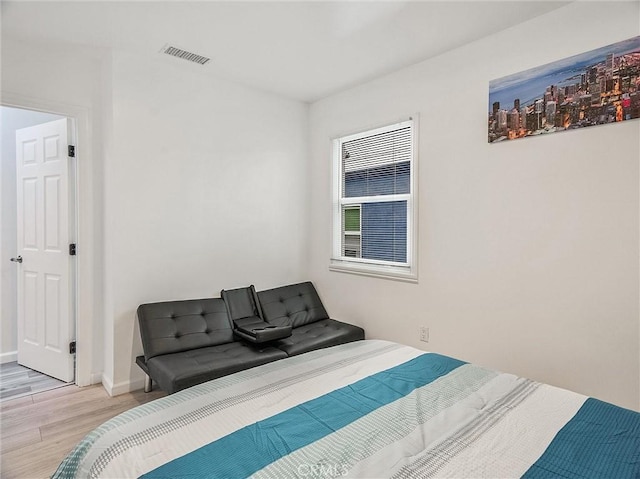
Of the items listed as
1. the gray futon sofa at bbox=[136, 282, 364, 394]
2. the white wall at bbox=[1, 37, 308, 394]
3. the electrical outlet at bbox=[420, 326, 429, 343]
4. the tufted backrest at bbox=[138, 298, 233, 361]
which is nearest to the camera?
the gray futon sofa at bbox=[136, 282, 364, 394]

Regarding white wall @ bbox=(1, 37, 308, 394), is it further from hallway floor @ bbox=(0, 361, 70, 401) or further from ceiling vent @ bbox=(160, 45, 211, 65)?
hallway floor @ bbox=(0, 361, 70, 401)

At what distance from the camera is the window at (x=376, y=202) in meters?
3.24

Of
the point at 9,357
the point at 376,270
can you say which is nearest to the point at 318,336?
the point at 376,270

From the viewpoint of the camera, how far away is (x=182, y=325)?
9.58 ft

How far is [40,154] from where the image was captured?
3262 mm

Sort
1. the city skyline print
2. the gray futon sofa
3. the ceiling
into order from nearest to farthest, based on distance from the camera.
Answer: the city skyline print, the ceiling, the gray futon sofa

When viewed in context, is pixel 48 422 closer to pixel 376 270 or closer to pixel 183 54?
pixel 376 270

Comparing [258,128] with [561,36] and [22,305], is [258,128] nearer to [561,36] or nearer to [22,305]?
[561,36]

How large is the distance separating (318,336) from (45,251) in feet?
8.34

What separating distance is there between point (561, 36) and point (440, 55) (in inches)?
33.1

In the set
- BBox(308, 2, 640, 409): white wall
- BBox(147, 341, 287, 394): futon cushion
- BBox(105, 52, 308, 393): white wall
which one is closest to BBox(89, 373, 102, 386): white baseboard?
BBox(105, 52, 308, 393): white wall

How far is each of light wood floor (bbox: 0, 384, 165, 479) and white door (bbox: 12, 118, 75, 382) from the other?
348mm

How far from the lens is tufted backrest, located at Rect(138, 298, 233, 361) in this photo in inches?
109

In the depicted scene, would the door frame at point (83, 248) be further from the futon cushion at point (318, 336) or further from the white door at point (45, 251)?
the futon cushion at point (318, 336)
